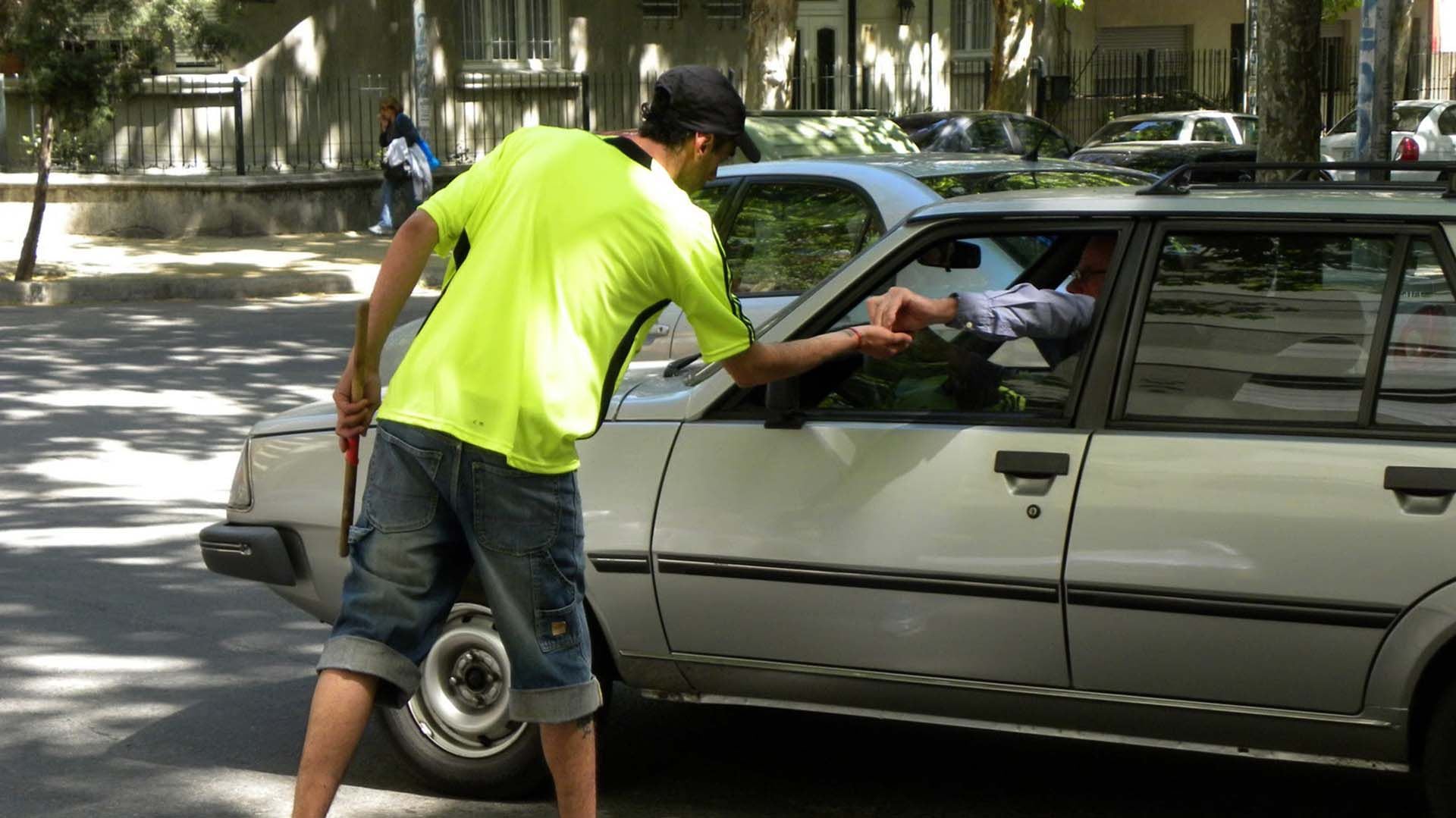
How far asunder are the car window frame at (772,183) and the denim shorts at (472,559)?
3638 millimetres

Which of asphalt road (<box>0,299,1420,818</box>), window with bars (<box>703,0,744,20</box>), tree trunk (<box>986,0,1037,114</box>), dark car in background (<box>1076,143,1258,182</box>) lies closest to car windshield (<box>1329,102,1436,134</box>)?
dark car in background (<box>1076,143,1258,182</box>)

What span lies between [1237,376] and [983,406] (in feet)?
1.90

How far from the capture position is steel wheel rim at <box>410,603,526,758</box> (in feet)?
15.7

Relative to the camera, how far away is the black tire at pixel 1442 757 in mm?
3943

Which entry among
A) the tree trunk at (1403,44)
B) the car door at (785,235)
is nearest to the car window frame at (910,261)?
the car door at (785,235)

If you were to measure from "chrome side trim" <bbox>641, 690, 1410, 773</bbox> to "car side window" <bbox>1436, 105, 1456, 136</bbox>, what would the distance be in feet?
83.4

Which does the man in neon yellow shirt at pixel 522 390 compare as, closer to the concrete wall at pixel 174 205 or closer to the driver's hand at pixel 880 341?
the driver's hand at pixel 880 341

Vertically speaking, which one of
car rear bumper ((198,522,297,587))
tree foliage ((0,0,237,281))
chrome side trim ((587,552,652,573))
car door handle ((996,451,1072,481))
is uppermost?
tree foliage ((0,0,237,281))

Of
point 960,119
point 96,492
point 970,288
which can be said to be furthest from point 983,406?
point 960,119

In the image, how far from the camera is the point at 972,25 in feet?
128

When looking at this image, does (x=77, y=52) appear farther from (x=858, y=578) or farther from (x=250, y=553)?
(x=858, y=578)

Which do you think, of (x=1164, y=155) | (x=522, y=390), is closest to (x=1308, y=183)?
(x=522, y=390)

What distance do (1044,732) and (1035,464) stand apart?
606 millimetres

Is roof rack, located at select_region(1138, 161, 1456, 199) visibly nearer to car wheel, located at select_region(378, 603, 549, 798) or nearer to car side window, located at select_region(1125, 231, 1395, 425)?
car side window, located at select_region(1125, 231, 1395, 425)
